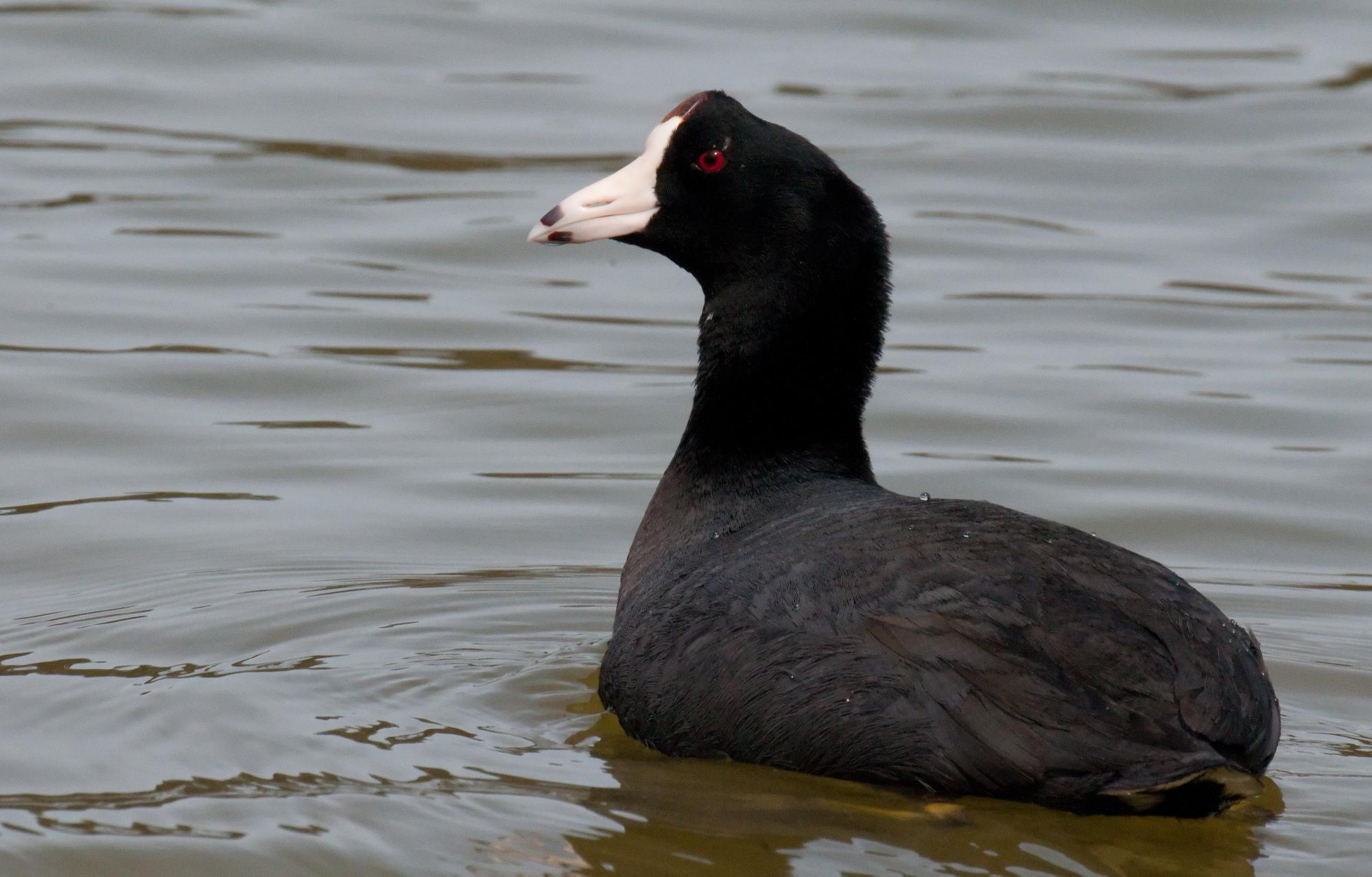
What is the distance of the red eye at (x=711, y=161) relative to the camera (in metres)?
5.30

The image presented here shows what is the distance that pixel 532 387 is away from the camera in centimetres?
839

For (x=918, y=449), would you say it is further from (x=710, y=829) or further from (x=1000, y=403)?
(x=710, y=829)

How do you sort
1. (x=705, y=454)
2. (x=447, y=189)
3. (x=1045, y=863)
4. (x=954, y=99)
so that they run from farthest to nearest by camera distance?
(x=954, y=99)
(x=447, y=189)
(x=705, y=454)
(x=1045, y=863)

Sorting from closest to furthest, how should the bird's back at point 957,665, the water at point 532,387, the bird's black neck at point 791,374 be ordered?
the bird's back at point 957,665 < the water at point 532,387 < the bird's black neck at point 791,374

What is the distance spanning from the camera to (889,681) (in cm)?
413

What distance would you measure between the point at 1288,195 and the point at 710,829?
7.89 metres

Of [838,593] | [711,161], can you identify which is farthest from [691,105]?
[838,593]

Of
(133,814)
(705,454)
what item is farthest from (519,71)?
(133,814)

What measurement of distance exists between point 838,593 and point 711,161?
1.42m

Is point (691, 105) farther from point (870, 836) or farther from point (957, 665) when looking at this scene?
point (870, 836)

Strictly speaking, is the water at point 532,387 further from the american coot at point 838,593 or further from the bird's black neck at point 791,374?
the bird's black neck at point 791,374

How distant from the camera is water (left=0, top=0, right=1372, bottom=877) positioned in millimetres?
4398

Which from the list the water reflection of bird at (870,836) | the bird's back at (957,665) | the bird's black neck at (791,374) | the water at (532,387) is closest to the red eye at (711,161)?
the bird's black neck at (791,374)

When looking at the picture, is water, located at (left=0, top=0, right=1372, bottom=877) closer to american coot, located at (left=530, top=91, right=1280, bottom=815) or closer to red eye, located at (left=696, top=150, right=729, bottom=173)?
Result: american coot, located at (left=530, top=91, right=1280, bottom=815)
